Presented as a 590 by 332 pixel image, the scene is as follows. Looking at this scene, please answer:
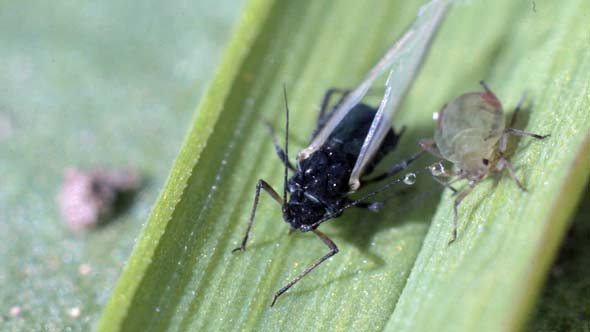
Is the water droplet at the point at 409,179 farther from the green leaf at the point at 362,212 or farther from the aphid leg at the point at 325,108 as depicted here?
the aphid leg at the point at 325,108

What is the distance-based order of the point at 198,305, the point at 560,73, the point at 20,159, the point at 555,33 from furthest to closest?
the point at 20,159
the point at 555,33
the point at 560,73
the point at 198,305

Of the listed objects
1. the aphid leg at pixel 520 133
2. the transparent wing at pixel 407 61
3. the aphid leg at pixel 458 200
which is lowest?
the aphid leg at pixel 458 200

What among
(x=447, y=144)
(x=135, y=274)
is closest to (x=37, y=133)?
(x=135, y=274)

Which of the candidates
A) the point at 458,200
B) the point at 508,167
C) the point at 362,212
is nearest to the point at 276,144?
the point at 362,212

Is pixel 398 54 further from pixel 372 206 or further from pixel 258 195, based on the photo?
pixel 258 195

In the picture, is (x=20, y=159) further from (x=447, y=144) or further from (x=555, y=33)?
(x=555, y=33)

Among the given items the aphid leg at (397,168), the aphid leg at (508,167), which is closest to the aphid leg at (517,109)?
the aphid leg at (508,167)
